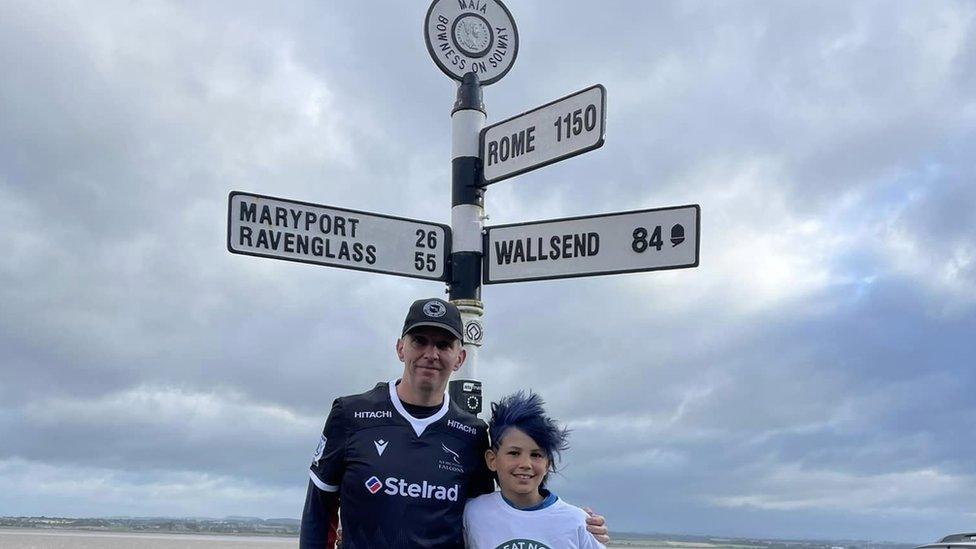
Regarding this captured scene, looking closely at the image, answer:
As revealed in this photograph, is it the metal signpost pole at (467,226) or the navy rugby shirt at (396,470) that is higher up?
the metal signpost pole at (467,226)

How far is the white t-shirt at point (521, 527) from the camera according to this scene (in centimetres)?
315

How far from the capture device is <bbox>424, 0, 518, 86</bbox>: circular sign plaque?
516 cm

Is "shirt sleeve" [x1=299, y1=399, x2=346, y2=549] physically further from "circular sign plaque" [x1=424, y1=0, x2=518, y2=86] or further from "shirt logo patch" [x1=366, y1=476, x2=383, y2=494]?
"circular sign plaque" [x1=424, y1=0, x2=518, y2=86]

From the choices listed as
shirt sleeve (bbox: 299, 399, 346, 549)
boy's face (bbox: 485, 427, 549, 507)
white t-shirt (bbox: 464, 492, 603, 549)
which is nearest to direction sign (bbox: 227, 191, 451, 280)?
shirt sleeve (bbox: 299, 399, 346, 549)

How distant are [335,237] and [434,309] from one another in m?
1.58

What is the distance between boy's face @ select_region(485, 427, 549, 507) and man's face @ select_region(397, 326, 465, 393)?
317 mm

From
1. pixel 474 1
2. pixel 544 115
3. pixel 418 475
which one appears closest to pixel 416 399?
pixel 418 475

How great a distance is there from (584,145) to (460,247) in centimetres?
85

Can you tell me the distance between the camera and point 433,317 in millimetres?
3283

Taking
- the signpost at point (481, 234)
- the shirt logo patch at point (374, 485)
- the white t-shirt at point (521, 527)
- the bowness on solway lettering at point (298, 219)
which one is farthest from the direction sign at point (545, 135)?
the shirt logo patch at point (374, 485)

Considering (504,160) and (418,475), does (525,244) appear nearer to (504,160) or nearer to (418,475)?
(504,160)

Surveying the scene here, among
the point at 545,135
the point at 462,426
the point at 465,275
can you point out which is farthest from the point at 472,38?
the point at 462,426

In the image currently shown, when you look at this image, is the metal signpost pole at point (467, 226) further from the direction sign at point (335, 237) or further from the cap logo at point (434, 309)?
the cap logo at point (434, 309)

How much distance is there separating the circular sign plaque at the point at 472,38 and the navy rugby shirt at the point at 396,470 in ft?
7.93
